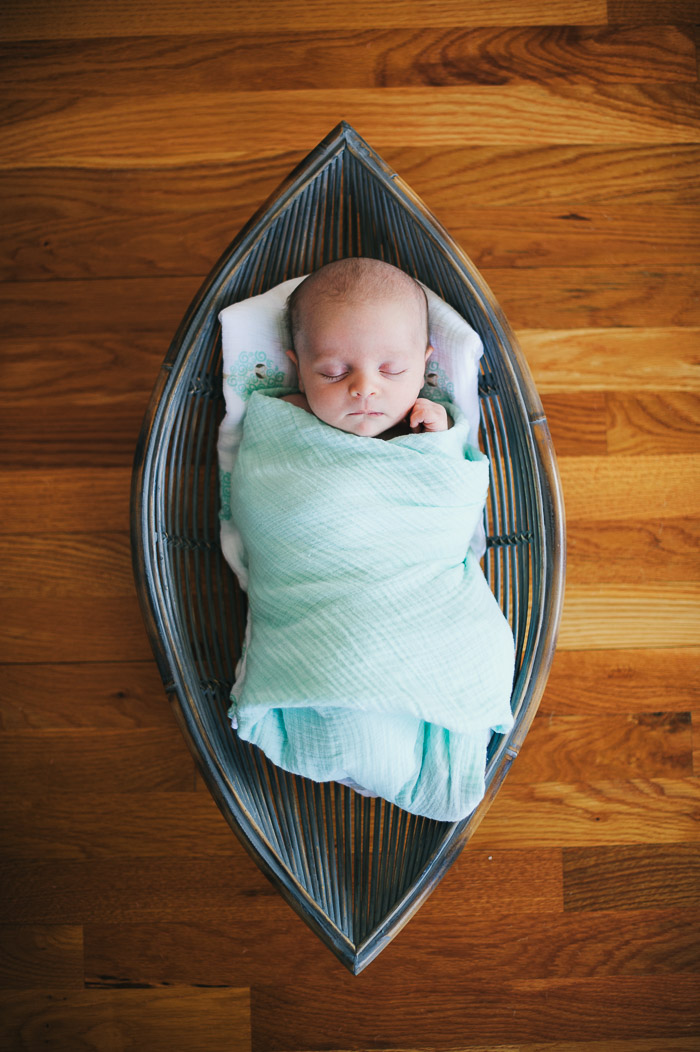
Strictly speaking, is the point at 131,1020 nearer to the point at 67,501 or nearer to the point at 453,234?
the point at 67,501

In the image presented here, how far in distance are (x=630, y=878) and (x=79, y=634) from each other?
0.89 meters

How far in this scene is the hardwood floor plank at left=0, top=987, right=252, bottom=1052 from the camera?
41.0 inches

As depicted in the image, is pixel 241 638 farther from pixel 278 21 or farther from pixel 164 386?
pixel 278 21

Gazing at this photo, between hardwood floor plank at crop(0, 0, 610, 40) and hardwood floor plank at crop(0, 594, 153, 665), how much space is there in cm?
89

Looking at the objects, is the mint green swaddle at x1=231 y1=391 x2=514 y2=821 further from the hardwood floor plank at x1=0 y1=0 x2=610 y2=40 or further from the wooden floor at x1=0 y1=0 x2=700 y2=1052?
the hardwood floor plank at x1=0 y1=0 x2=610 y2=40

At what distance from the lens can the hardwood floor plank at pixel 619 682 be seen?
1.09 meters

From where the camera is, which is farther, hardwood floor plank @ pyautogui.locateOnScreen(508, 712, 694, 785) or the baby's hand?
hardwood floor plank @ pyautogui.locateOnScreen(508, 712, 694, 785)

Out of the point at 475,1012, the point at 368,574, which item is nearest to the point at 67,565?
the point at 368,574

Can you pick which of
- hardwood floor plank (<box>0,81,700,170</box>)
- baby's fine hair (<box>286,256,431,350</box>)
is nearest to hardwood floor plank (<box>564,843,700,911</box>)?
baby's fine hair (<box>286,256,431,350</box>)

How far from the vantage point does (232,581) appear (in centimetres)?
104

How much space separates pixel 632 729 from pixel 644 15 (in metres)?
1.10

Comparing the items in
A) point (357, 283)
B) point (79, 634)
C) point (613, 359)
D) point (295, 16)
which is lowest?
point (79, 634)

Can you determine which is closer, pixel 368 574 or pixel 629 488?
pixel 368 574

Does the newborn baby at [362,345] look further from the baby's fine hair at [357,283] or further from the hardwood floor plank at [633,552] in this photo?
the hardwood floor plank at [633,552]
